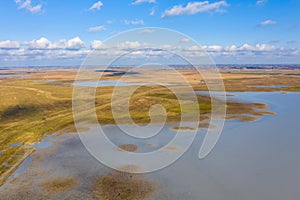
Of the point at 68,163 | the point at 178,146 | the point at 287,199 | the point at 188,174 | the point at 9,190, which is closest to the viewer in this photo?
the point at 287,199

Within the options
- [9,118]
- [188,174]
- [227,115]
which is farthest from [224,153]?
[9,118]

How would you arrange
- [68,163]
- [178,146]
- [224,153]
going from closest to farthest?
[68,163], [224,153], [178,146]

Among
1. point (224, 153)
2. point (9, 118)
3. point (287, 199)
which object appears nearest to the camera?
point (287, 199)

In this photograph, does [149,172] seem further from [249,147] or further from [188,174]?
[249,147]

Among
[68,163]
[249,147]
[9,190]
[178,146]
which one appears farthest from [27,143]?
[249,147]

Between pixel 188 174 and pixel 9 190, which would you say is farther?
pixel 188 174

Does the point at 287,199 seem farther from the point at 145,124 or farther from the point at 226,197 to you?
the point at 145,124
